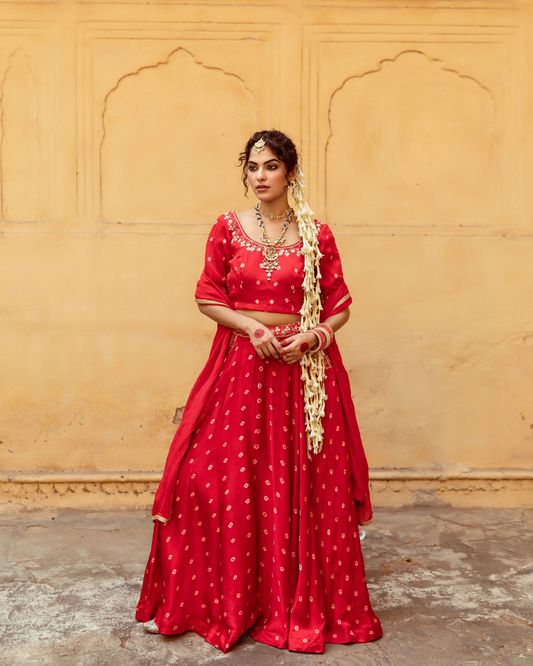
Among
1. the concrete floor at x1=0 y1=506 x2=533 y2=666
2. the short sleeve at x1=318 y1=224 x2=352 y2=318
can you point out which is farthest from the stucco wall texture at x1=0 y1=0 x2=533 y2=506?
the short sleeve at x1=318 y1=224 x2=352 y2=318

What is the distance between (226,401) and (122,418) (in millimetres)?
1689

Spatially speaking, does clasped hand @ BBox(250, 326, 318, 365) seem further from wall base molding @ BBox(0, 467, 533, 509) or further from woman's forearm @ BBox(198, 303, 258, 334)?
wall base molding @ BBox(0, 467, 533, 509)

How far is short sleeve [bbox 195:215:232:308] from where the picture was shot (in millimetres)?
2535

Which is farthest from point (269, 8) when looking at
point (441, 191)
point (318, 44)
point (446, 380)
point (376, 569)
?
point (376, 569)

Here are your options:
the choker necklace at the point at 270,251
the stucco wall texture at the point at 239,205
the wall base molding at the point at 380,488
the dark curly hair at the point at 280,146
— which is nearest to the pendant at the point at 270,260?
the choker necklace at the point at 270,251

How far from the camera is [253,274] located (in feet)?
8.09

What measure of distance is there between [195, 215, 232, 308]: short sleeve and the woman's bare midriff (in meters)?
0.10

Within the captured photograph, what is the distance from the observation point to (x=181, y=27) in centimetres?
393

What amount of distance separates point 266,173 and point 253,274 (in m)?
0.38

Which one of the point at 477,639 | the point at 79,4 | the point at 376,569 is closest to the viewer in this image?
the point at 477,639

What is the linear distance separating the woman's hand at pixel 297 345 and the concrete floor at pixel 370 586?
41.2 inches

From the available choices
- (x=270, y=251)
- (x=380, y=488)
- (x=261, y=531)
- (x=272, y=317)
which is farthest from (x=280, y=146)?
(x=380, y=488)

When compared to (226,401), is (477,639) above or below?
below

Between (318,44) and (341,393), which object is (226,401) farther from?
(318,44)
